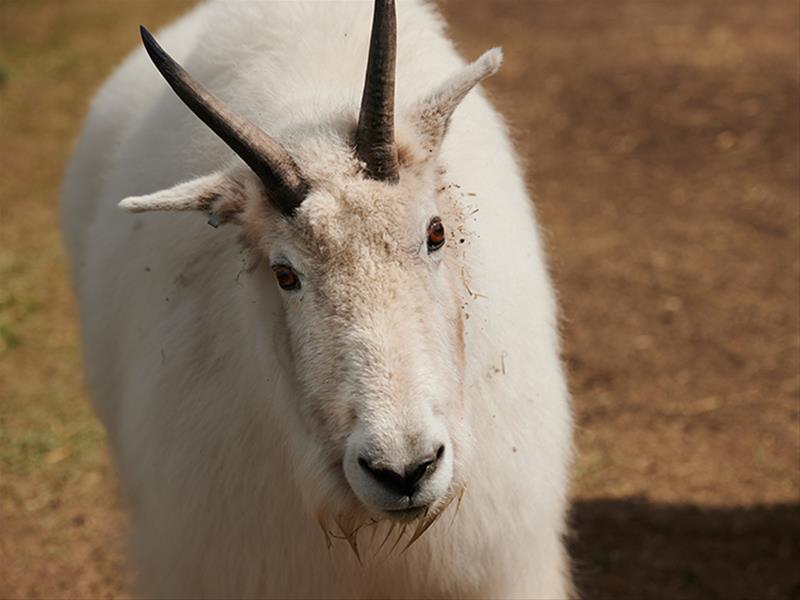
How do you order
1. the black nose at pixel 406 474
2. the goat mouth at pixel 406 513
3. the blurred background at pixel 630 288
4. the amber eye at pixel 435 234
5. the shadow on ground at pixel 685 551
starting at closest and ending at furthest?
1. the black nose at pixel 406 474
2. the goat mouth at pixel 406 513
3. the amber eye at pixel 435 234
4. the shadow on ground at pixel 685 551
5. the blurred background at pixel 630 288

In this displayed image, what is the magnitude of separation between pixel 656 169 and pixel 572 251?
1290 millimetres

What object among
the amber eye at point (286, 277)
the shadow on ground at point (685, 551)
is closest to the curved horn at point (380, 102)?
the amber eye at point (286, 277)

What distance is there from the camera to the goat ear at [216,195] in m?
3.09

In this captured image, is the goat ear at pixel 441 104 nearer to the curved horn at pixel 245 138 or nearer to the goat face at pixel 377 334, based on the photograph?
the goat face at pixel 377 334

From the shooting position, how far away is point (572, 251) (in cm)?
766

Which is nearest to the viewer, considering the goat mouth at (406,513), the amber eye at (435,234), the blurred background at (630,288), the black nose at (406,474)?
the black nose at (406,474)

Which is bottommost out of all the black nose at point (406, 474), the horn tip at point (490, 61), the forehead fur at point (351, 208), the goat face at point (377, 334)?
the black nose at point (406, 474)

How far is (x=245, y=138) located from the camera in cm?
295

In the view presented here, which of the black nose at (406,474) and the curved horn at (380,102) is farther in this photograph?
the curved horn at (380,102)

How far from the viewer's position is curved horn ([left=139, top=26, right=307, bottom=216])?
2914mm

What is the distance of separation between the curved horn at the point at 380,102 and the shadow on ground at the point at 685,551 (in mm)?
2523

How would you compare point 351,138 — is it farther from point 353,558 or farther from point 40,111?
point 40,111

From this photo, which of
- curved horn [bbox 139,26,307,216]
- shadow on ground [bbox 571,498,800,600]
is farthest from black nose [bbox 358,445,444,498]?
shadow on ground [bbox 571,498,800,600]

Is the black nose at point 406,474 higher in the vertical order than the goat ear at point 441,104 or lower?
lower
